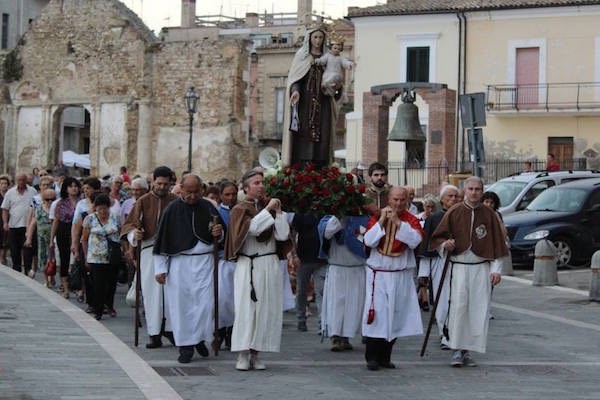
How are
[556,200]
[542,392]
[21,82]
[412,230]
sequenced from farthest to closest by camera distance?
1. [21,82]
2. [556,200]
3. [412,230]
4. [542,392]

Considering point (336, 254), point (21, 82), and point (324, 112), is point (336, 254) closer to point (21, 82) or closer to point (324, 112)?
point (324, 112)

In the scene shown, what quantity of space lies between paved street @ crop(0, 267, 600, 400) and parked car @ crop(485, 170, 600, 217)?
9729 mm

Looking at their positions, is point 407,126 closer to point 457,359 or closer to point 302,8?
point 457,359

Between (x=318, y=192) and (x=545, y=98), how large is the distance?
106 ft

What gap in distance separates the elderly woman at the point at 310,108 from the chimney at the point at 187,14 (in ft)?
179

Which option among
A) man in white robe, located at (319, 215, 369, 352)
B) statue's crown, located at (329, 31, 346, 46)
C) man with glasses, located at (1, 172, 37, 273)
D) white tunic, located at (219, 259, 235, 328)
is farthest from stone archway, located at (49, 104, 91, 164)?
man in white robe, located at (319, 215, 369, 352)

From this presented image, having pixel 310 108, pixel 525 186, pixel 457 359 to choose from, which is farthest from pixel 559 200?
pixel 457 359

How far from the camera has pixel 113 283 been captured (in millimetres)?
15344

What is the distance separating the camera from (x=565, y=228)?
23000 millimetres

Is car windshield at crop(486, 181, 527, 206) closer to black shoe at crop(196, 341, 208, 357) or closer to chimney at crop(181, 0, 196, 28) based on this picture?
black shoe at crop(196, 341, 208, 357)

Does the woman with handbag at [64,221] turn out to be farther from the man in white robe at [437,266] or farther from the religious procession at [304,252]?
the man in white robe at [437,266]

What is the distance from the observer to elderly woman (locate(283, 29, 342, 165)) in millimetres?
14367

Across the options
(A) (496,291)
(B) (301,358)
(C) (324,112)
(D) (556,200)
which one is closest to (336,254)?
(B) (301,358)

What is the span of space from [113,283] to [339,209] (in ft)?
12.9
